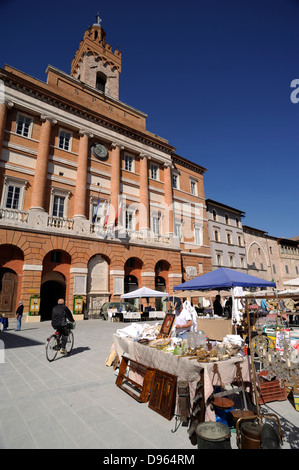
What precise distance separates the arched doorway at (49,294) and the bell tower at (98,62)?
1940 cm

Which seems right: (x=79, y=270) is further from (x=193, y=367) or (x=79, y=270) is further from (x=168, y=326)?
(x=193, y=367)

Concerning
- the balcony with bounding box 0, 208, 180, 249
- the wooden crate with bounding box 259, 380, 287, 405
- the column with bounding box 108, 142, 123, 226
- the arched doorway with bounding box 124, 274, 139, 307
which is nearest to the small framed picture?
the wooden crate with bounding box 259, 380, 287, 405

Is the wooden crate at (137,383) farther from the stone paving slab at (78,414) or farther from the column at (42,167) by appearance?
the column at (42,167)

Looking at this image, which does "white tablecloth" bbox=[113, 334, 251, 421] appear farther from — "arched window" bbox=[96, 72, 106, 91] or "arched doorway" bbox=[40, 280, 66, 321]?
"arched window" bbox=[96, 72, 106, 91]

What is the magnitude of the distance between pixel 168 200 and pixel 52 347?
19.5m

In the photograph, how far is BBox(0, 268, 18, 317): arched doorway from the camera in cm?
1502

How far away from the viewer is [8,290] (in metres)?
15.3

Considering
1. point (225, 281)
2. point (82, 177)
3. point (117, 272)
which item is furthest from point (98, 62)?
point (225, 281)

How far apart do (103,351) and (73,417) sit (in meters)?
4.37

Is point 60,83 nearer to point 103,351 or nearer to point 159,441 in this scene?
point 103,351

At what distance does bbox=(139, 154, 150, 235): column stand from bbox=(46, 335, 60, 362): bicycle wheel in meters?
14.9

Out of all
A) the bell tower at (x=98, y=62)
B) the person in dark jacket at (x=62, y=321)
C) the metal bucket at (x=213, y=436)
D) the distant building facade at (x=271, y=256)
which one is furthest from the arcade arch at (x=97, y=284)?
the distant building facade at (x=271, y=256)

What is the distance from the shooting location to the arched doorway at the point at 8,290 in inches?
591
